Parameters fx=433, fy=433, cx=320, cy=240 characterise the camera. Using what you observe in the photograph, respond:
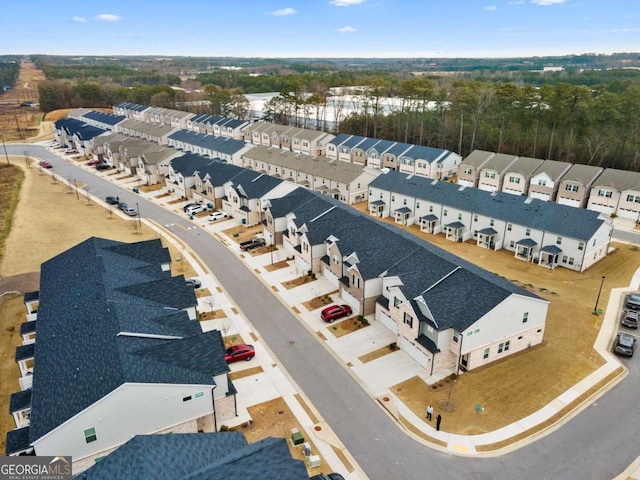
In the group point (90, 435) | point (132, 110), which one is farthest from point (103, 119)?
point (90, 435)

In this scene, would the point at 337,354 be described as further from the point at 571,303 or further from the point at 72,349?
the point at 571,303

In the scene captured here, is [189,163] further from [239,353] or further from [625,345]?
[625,345]

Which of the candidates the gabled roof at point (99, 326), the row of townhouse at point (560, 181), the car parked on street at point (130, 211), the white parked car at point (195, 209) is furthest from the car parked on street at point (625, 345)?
the car parked on street at point (130, 211)

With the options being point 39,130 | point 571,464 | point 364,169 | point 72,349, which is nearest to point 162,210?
point 364,169

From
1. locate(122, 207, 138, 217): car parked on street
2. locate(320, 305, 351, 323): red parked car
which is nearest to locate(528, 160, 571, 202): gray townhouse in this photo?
locate(320, 305, 351, 323): red parked car

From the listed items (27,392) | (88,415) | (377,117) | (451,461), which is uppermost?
(377,117)

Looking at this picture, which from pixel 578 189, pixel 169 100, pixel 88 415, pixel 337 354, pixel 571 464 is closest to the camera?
pixel 88 415

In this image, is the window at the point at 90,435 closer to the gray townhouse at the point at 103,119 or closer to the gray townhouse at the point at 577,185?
the gray townhouse at the point at 577,185

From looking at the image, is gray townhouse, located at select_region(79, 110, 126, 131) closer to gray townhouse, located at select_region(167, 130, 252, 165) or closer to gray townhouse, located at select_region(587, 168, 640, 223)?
gray townhouse, located at select_region(167, 130, 252, 165)
